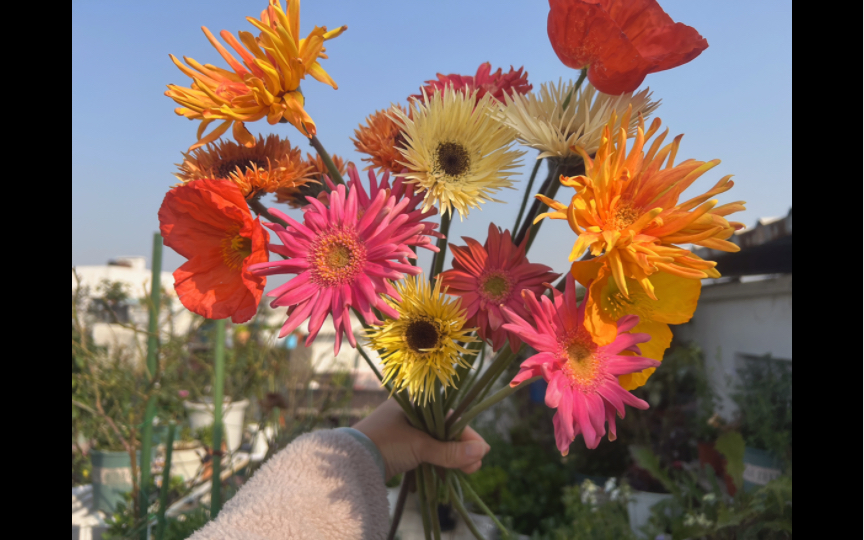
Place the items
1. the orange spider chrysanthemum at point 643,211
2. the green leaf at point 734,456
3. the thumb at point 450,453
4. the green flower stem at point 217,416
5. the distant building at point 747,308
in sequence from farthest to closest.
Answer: the distant building at point 747,308 → the green leaf at point 734,456 → the green flower stem at point 217,416 → the thumb at point 450,453 → the orange spider chrysanthemum at point 643,211

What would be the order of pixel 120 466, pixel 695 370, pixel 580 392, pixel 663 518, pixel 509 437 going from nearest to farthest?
pixel 580 392
pixel 663 518
pixel 120 466
pixel 695 370
pixel 509 437

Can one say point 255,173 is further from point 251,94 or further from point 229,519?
point 229,519

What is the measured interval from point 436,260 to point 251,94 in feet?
0.68

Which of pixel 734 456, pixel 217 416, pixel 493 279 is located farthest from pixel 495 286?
pixel 734 456

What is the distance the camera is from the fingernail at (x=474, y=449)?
50cm

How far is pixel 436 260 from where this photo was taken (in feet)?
1.50

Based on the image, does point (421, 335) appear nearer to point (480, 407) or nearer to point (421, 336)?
point (421, 336)

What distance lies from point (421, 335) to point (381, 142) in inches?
7.0

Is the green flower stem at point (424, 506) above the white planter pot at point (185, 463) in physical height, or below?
above

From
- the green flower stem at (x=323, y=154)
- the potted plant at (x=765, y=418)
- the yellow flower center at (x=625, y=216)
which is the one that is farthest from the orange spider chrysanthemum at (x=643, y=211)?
the potted plant at (x=765, y=418)

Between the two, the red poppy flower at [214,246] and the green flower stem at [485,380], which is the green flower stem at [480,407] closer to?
the green flower stem at [485,380]

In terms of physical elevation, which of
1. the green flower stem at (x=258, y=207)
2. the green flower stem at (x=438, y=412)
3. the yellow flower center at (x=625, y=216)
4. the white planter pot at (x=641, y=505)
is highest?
the green flower stem at (x=258, y=207)

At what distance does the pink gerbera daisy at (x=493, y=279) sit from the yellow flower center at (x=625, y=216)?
0.08m
